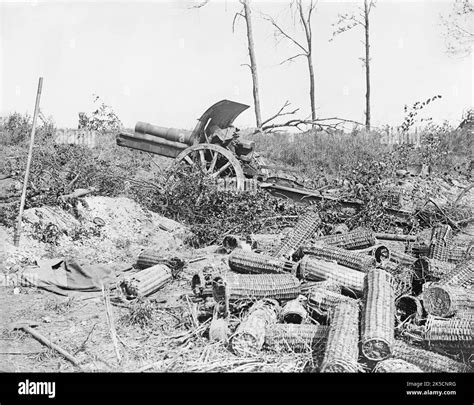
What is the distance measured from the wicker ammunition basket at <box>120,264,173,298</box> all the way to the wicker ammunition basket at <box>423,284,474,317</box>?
3.11 m

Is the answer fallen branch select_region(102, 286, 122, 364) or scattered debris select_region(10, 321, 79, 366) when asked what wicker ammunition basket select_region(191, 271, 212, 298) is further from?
scattered debris select_region(10, 321, 79, 366)

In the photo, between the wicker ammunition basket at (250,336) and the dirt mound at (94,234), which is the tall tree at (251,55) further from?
the wicker ammunition basket at (250,336)

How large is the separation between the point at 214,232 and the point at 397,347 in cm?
466

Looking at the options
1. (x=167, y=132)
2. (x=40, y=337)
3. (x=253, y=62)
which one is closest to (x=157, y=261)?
(x=40, y=337)

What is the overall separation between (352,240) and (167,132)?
5621 millimetres

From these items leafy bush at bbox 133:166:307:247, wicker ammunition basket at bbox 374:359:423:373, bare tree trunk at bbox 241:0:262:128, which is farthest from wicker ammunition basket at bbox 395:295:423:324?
bare tree trunk at bbox 241:0:262:128

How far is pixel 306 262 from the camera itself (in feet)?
21.2

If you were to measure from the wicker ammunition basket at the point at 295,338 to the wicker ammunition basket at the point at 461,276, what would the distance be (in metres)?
1.93

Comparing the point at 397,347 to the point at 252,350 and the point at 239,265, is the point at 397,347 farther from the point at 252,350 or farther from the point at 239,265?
the point at 239,265

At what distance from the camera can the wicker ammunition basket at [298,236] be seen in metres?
7.80

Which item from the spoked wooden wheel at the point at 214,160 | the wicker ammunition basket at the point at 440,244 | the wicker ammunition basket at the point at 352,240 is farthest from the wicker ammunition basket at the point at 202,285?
the spoked wooden wheel at the point at 214,160

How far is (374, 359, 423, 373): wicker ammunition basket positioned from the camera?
15.6 ft

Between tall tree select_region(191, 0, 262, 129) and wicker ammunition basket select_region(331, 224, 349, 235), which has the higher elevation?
tall tree select_region(191, 0, 262, 129)
